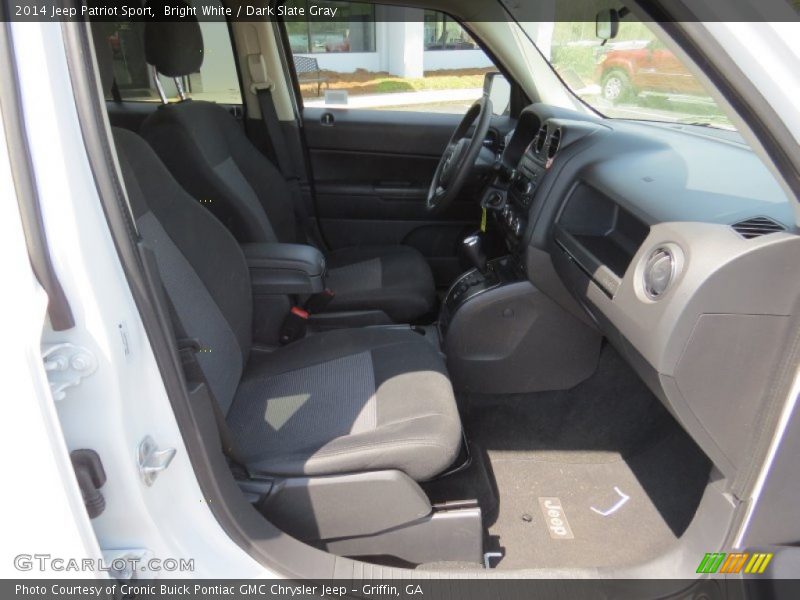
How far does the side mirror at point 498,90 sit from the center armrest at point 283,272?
1.16m

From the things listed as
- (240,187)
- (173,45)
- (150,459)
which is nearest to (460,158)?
(240,187)

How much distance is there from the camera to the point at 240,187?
6.86 ft

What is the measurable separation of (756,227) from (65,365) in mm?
1041

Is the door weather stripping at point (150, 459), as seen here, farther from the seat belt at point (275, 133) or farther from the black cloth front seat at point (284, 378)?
the seat belt at point (275, 133)

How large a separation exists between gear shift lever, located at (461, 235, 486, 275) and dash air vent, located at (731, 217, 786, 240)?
1152 mm

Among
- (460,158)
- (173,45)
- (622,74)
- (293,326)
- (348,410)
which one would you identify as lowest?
(293,326)

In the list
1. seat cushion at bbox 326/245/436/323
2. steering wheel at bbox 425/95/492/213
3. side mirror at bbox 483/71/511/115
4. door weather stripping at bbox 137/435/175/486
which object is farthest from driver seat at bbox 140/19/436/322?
door weather stripping at bbox 137/435/175/486

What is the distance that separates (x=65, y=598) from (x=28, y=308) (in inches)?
16.8

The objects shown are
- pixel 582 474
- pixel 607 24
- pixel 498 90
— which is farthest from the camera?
pixel 498 90

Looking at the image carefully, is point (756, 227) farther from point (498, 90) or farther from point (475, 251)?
point (498, 90)

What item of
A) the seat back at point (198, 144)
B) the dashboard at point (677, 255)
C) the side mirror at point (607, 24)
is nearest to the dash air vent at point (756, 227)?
the dashboard at point (677, 255)

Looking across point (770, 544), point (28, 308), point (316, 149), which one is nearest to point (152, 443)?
point (28, 308)

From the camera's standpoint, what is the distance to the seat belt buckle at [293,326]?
1.94 metres

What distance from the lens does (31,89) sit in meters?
0.75
